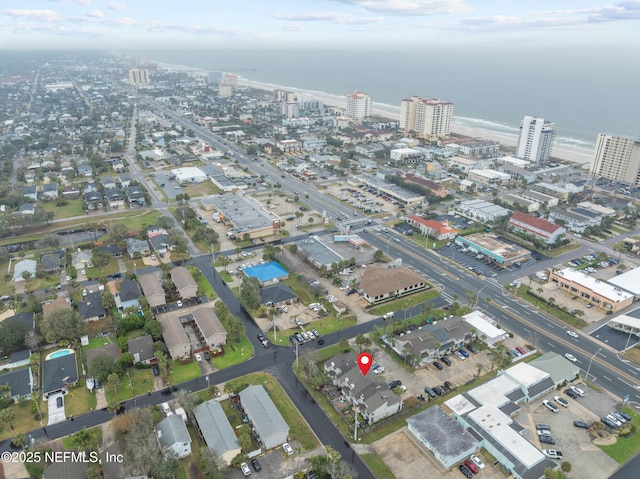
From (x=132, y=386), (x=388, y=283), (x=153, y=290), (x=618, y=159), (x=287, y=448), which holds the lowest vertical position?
(x=132, y=386)

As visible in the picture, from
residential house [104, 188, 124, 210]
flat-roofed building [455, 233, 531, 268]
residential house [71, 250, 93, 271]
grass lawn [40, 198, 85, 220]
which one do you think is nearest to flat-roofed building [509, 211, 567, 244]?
flat-roofed building [455, 233, 531, 268]

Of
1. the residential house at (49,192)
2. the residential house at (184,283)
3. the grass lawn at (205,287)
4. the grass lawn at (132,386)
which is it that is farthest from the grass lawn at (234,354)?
the residential house at (49,192)

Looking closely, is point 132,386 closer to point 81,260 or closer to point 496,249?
point 81,260

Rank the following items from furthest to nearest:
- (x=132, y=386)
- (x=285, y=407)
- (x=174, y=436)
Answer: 1. (x=132, y=386)
2. (x=285, y=407)
3. (x=174, y=436)

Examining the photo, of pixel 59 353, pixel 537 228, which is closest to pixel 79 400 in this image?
pixel 59 353

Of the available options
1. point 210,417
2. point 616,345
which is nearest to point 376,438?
point 210,417

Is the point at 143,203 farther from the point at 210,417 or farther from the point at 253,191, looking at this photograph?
the point at 210,417

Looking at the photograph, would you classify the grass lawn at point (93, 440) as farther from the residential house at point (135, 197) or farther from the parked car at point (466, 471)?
the residential house at point (135, 197)
